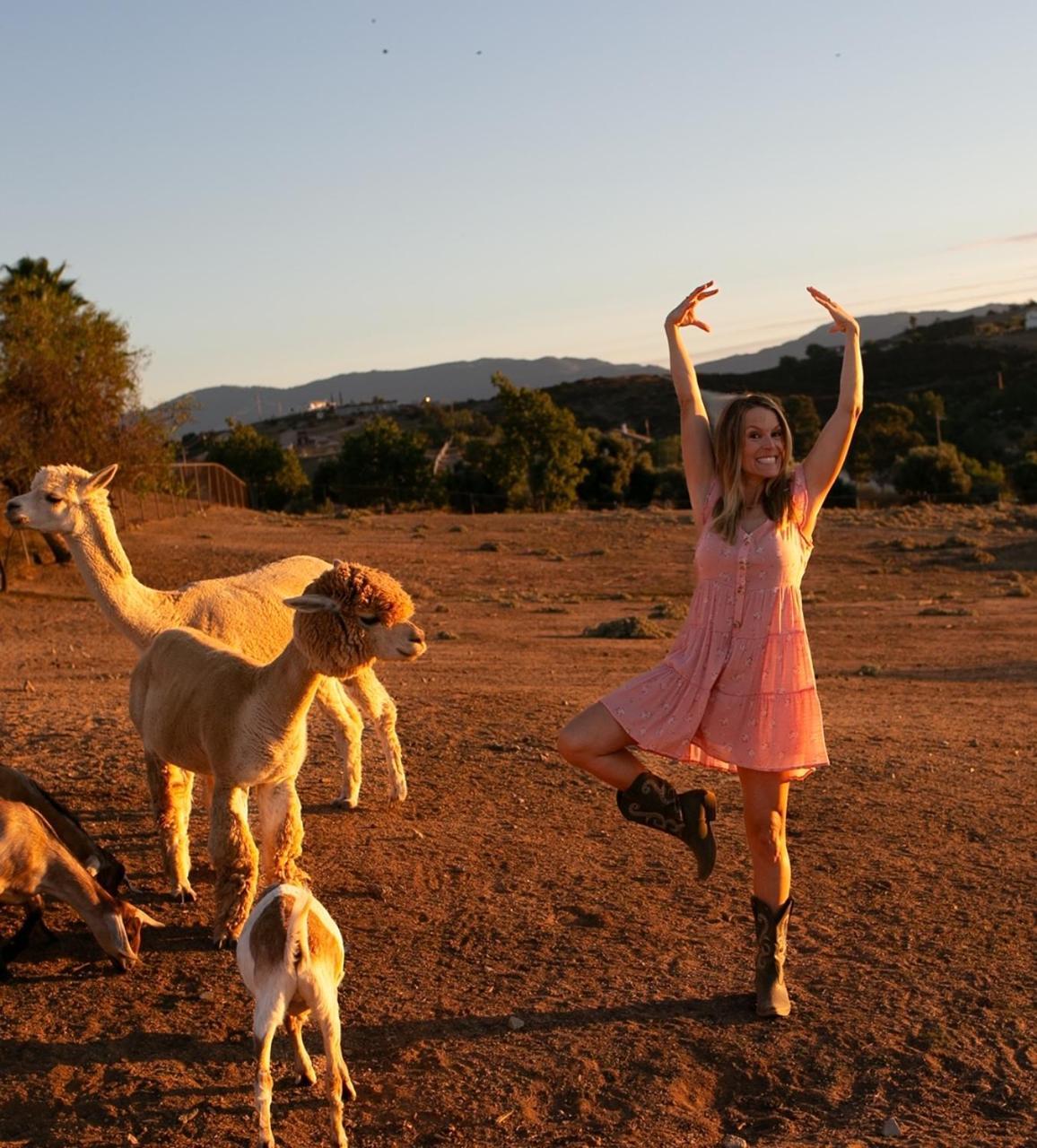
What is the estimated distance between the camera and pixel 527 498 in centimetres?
4938

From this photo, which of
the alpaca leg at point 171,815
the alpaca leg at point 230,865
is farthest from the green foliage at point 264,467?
the alpaca leg at point 230,865

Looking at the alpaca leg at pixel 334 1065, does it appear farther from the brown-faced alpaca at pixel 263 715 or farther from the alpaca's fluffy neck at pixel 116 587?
the alpaca's fluffy neck at pixel 116 587

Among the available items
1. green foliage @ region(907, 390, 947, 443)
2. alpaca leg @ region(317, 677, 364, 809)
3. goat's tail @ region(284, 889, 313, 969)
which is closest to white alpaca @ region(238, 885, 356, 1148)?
goat's tail @ region(284, 889, 313, 969)

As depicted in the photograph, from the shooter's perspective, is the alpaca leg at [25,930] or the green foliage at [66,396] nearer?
the alpaca leg at [25,930]

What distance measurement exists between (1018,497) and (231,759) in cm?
4603

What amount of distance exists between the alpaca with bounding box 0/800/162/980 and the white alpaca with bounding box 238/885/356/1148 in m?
1.27

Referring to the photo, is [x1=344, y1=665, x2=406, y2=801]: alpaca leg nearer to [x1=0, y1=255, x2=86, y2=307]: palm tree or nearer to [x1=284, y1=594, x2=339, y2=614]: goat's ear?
[x1=284, y1=594, x2=339, y2=614]: goat's ear

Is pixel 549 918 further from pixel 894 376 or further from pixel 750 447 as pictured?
pixel 894 376

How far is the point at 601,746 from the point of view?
5391 millimetres

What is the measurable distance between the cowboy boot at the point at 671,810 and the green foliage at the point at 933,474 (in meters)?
44.7

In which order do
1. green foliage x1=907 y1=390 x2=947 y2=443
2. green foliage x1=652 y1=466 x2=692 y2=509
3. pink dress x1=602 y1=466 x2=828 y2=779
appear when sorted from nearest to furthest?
pink dress x1=602 y1=466 x2=828 y2=779 → green foliage x1=652 y1=466 x2=692 y2=509 → green foliage x1=907 y1=390 x2=947 y2=443

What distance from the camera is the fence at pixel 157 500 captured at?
25.0 m

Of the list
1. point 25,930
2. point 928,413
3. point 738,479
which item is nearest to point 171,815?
point 25,930

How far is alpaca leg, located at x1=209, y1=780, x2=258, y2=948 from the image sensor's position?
20.7 ft
